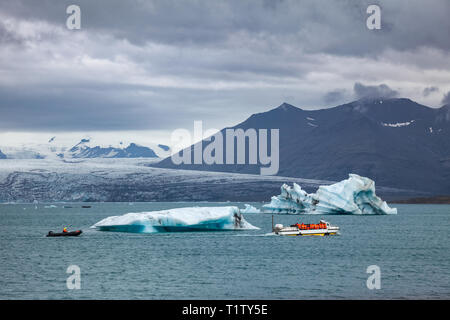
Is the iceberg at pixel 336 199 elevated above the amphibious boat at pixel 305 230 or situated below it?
above

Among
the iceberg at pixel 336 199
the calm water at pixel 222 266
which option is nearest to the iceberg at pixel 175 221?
the calm water at pixel 222 266

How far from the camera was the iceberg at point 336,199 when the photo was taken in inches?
4186

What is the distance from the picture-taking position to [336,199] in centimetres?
10831

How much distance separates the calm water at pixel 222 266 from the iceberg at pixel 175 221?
1186mm

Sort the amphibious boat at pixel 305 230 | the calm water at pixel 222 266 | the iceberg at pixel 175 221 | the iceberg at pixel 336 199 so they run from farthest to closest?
the iceberg at pixel 336 199 → the amphibious boat at pixel 305 230 → the iceberg at pixel 175 221 → the calm water at pixel 222 266

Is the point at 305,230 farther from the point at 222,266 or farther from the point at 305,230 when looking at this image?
the point at 222,266

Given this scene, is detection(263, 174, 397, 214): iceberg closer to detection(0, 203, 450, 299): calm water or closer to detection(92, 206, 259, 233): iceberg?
detection(0, 203, 450, 299): calm water

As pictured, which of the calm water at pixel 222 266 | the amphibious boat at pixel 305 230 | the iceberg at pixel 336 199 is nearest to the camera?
the calm water at pixel 222 266

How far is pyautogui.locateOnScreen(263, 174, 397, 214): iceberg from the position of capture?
106m

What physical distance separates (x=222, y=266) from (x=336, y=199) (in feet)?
215

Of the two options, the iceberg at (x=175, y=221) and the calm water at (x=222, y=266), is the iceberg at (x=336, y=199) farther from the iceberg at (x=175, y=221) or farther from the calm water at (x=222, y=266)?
the iceberg at (x=175, y=221)

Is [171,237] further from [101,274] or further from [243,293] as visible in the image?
[243,293]
